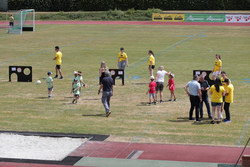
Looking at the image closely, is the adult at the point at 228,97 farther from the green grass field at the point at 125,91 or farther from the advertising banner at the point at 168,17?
the advertising banner at the point at 168,17

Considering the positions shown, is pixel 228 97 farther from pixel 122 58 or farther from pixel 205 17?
pixel 205 17

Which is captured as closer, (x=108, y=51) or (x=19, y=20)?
(x=108, y=51)

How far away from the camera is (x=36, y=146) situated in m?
15.0

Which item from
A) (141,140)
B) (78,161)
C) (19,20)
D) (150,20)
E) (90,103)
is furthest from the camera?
(150,20)

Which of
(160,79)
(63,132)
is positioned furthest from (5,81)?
(63,132)

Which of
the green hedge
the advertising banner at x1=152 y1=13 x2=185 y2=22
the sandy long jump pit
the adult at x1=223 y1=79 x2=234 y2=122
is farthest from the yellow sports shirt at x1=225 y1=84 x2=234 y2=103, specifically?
the green hedge

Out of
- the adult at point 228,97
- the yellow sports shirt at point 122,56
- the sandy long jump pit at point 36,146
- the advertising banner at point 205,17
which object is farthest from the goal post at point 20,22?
the sandy long jump pit at point 36,146

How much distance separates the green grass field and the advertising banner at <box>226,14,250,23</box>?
21.2 m

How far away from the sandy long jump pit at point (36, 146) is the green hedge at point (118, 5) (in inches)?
2940

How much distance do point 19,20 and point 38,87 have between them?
37204 mm

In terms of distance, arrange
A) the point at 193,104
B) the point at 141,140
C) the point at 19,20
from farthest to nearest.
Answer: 1. the point at 19,20
2. the point at 193,104
3. the point at 141,140

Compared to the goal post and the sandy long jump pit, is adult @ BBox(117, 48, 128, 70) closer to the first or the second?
the sandy long jump pit

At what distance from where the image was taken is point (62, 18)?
8425 centimetres

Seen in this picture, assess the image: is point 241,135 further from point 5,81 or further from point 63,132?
point 5,81
